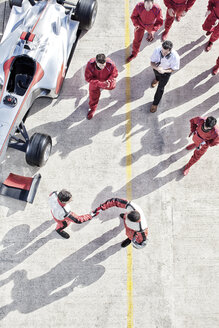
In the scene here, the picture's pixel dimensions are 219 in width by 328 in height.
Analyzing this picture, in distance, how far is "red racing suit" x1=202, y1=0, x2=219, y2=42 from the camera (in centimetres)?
697

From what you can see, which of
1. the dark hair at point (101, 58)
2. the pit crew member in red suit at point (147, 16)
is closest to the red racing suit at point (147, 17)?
the pit crew member in red suit at point (147, 16)

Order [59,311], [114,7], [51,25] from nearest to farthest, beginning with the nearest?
[59,311]
[51,25]
[114,7]

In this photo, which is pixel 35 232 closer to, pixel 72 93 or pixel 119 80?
pixel 72 93

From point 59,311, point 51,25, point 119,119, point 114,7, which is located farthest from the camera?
point 114,7

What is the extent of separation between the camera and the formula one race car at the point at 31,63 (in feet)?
20.5

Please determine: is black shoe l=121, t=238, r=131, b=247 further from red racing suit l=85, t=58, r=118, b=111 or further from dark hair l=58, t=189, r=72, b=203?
red racing suit l=85, t=58, r=118, b=111

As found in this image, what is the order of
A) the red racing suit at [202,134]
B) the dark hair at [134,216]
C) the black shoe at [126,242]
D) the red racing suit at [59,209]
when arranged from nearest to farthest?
the dark hair at [134,216], the red racing suit at [59,209], the red racing suit at [202,134], the black shoe at [126,242]

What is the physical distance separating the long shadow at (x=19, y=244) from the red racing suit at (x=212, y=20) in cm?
513

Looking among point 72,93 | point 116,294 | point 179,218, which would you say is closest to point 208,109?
point 179,218

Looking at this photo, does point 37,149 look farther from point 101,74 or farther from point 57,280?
point 57,280

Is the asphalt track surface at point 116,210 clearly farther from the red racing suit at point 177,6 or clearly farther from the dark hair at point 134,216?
the dark hair at point 134,216

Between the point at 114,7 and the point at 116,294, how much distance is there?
6.15 m

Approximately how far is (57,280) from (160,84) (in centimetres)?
411

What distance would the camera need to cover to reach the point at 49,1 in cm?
704
